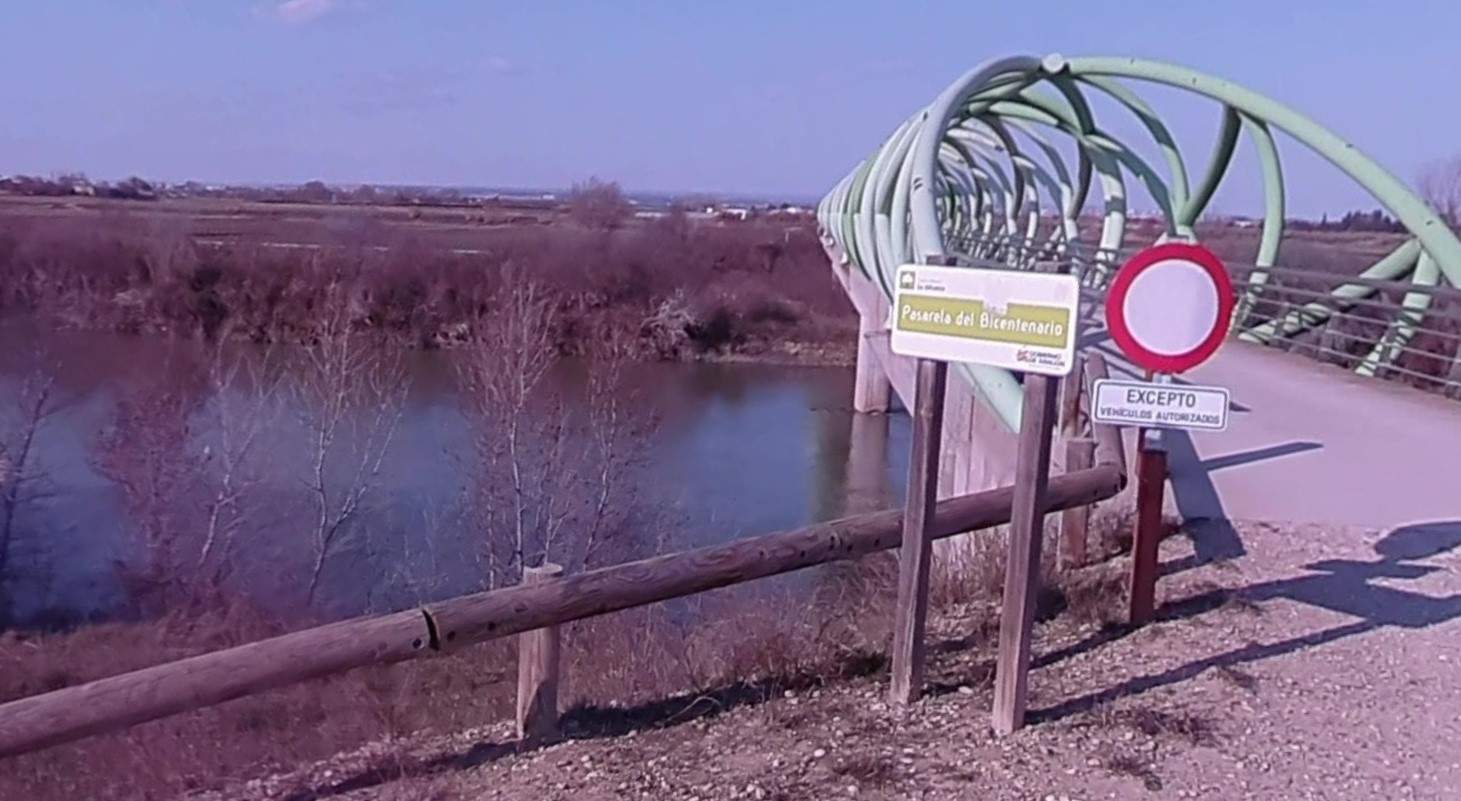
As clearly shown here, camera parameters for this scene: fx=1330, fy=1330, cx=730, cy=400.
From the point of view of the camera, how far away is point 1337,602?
548cm

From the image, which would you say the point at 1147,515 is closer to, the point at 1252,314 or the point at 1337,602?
the point at 1337,602

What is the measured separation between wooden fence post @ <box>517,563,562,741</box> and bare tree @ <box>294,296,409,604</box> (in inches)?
536

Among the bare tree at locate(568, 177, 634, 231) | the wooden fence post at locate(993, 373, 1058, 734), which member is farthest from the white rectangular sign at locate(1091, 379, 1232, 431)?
the bare tree at locate(568, 177, 634, 231)

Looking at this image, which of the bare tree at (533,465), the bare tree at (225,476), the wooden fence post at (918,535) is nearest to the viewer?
the wooden fence post at (918,535)

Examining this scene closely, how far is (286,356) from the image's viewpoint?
36.3 metres

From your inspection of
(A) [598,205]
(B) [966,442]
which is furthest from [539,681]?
(A) [598,205]

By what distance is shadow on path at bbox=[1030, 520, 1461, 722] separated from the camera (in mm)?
4664

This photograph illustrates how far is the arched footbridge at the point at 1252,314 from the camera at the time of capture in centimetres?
739

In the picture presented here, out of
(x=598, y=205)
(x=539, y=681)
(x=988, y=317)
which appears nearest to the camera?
(x=988, y=317)

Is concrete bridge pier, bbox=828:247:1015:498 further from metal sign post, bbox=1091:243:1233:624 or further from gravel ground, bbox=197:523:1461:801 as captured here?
gravel ground, bbox=197:523:1461:801

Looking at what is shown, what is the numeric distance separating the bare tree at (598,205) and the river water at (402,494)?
38462 mm

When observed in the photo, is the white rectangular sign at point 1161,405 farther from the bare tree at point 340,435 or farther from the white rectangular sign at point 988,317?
the bare tree at point 340,435

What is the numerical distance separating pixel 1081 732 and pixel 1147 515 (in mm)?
1156

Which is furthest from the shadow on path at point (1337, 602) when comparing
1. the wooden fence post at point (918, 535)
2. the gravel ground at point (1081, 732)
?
the wooden fence post at point (918, 535)
